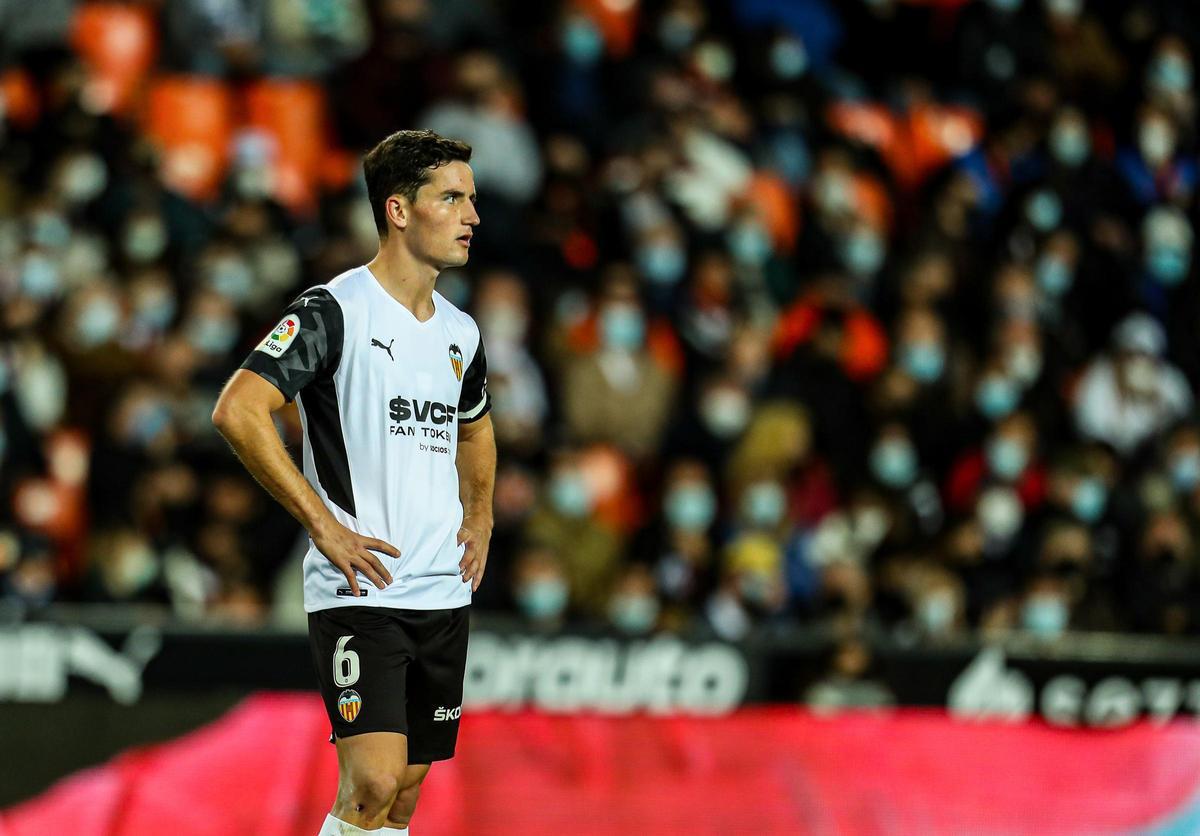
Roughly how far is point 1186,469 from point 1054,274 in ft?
7.35

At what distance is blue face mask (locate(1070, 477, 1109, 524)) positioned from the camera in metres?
13.6

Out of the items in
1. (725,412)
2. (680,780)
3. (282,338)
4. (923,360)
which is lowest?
(680,780)

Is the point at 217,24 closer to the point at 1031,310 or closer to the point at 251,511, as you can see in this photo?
the point at 251,511

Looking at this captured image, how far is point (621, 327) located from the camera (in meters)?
13.3

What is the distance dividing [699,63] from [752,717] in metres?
7.91

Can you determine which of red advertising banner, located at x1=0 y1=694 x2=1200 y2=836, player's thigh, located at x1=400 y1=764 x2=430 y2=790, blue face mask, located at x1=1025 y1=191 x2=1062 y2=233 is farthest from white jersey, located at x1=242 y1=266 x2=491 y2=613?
blue face mask, located at x1=1025 y1=191 x2=1062 y2=233

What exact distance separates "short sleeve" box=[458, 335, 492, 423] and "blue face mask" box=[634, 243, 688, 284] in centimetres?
760

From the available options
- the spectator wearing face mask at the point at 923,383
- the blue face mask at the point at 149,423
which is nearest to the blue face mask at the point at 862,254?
the spectator wearing face mask at the point at 923,383

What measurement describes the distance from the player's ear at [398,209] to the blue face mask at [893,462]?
7918mm

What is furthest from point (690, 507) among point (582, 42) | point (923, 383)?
point (582, 42)

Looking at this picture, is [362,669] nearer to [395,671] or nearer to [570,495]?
[395,671]

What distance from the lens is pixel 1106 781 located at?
8.88 meters

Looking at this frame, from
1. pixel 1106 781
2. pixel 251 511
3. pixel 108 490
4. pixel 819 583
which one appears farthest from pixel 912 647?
pixel 108 490

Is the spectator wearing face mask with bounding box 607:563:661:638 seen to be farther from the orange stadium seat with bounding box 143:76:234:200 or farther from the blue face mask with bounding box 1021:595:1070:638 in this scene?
the orange stadium seat with bounding box 143:76:234:200
